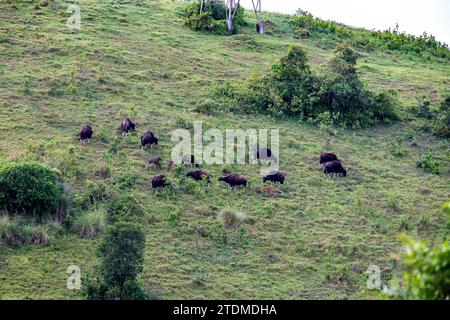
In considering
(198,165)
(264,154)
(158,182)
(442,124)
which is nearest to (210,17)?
(442,124)

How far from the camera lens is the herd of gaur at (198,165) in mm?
23875

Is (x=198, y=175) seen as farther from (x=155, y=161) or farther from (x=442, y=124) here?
(x=442, y=124)

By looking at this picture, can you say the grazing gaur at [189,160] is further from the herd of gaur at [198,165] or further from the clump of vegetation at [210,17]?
the clump of vegetation at [210,17]

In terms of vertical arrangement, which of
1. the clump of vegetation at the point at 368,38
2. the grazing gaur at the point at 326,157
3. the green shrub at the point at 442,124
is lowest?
the grazing gaur at the point at 326,157

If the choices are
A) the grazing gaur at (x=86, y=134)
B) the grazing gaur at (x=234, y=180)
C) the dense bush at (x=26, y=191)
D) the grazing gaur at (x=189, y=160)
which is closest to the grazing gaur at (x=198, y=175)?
the grazing gaur at (x=234, y=180)

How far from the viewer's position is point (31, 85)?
98.9 ft

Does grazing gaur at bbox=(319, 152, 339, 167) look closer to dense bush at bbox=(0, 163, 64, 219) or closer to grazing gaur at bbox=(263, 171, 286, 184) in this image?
grazing gaur at bbox=(263, 171, 286, 184)

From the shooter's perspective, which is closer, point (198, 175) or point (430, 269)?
point (430, 269)

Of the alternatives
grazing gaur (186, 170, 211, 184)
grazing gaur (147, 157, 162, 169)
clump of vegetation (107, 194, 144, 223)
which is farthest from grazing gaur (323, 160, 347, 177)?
clump of vegetation (107, 194, 144, 223)

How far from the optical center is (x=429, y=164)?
27.1 meters

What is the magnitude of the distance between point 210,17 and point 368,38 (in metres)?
9.24

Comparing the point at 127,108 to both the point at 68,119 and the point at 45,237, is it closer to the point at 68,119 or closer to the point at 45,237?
the point at 68,119

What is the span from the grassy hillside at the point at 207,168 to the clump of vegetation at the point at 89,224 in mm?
303

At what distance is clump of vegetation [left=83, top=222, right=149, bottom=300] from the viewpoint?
55.6 ft
